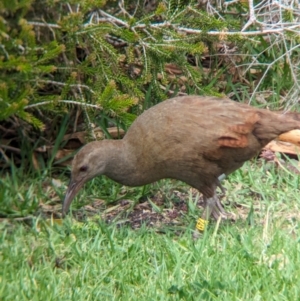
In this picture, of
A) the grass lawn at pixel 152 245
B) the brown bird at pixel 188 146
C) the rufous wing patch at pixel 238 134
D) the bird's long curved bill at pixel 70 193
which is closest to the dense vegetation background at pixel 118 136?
the grass lawn at pixel 152 245

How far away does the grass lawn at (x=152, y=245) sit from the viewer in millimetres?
5016

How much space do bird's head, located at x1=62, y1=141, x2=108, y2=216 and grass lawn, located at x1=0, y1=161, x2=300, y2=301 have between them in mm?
218

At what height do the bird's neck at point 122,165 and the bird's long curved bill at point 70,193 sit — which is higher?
the bird's neck at point 122,165

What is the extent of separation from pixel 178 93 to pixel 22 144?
1.46m

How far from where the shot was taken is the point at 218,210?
634 centimetres

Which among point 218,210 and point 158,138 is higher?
point 158,138

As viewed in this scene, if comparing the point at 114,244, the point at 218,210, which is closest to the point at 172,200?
the point at 218,210

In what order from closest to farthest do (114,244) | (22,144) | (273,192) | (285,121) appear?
(114,244) → (285,121) → (273,192) → (22,144)

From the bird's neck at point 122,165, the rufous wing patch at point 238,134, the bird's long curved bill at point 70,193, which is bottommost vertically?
the bird's long curved bill at point 70,193

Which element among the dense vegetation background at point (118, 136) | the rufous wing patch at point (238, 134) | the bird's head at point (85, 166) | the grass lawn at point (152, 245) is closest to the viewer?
the grass lawn at point (152, 245)

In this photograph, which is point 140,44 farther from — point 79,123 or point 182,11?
point 79,123

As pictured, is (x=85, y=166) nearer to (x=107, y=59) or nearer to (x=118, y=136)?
(x=107, y=59)

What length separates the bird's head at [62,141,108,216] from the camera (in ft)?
20.5

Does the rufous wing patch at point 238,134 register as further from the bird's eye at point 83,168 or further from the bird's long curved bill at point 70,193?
the bird's long curved bill at point 70,193
